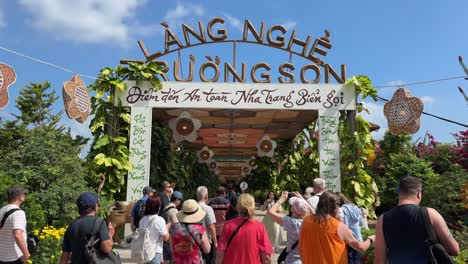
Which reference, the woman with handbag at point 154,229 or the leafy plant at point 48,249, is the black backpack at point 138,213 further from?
the leafy plant at point 48,249

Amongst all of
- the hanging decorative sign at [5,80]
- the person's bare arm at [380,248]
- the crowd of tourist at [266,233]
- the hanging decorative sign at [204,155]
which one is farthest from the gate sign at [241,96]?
the hanging decorative sign at [204,155]

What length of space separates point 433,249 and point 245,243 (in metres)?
1.55

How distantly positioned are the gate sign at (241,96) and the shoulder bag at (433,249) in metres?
7.55

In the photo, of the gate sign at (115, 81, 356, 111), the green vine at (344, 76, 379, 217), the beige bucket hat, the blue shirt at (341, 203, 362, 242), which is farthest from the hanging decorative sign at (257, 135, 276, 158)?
the beige bucket hat

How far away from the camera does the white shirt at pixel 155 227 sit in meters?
4.79

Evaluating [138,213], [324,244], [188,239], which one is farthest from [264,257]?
[138,213]

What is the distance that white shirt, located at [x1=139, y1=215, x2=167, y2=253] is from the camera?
4793mm

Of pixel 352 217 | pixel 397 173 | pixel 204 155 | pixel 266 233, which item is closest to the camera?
pixel 266 233

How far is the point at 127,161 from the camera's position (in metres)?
9.83

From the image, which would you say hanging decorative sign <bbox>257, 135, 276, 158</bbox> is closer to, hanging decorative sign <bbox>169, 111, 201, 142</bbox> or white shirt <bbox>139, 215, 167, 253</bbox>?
hanging decorative sign <bbox>169, 111, 201, 142</bbox>

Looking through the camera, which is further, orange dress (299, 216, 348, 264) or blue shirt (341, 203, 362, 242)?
blue shirt (341, 203, 362, 242)

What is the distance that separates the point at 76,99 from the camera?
28.6 feet

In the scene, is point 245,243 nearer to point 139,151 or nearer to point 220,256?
point 220,256

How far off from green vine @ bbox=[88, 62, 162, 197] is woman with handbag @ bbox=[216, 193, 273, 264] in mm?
6348
